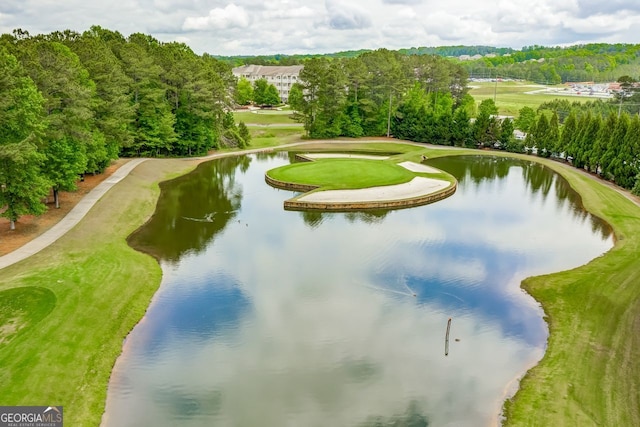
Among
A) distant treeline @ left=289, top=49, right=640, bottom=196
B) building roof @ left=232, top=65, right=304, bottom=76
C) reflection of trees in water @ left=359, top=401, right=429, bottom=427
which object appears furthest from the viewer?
building roof @ left=232, top=65, right=304, bottom=76

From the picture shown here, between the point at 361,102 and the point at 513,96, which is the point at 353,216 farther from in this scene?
the point at 513,96

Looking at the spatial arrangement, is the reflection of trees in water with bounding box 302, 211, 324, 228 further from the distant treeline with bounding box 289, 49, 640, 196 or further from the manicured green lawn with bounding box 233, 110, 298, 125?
the manicured green lawn with bounding box 233, 110, 298, 125

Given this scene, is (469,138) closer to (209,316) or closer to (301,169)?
(301,169)

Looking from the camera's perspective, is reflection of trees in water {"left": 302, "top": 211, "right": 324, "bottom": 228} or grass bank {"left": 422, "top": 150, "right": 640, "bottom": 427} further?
reflection of trees in water {"left": 302, "top": 211, "right": 324, "bottom": 228}

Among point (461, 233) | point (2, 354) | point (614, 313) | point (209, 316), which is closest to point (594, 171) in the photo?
point (461, 233)

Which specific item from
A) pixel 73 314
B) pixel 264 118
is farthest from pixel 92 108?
pixel 264 118

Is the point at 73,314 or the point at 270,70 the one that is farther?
the point at 270,70

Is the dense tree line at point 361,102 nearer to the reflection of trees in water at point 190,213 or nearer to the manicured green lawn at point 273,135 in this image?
the manicured green lawn at point 273,135

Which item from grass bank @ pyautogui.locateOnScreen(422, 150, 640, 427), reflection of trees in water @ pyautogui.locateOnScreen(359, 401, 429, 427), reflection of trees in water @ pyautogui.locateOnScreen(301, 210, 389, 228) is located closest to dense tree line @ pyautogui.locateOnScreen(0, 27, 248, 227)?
reflection of trees in water @ pyautogui.locateOnScreen(301, 210, 389, 228)
